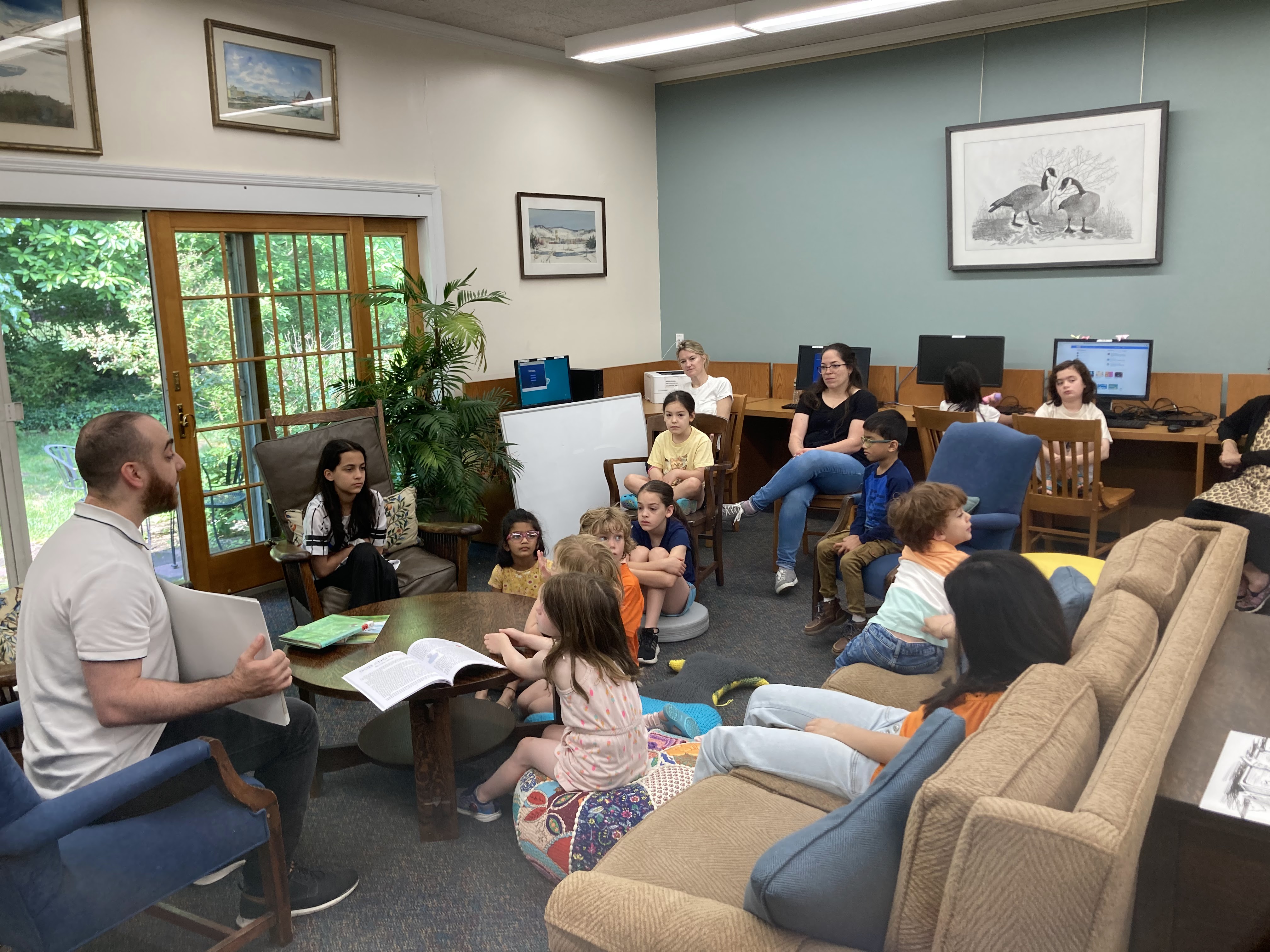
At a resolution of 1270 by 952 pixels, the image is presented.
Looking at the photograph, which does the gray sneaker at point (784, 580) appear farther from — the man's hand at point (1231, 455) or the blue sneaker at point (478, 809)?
the blue sneaker at point (478, 809)

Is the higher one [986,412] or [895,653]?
[986,412]

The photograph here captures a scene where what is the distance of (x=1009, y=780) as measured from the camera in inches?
47.3

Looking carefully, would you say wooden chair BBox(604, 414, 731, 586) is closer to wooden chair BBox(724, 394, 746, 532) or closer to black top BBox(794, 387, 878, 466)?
wooden chair BBox(724, 394, 746, 532)

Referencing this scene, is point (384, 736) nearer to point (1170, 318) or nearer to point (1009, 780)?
point (1009, 780)

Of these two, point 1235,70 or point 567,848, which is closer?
point 567,848

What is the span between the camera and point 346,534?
12.0 feet

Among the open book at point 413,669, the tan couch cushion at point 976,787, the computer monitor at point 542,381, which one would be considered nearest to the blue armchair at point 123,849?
the open book at point 413,669

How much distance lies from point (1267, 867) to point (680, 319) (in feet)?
19.6

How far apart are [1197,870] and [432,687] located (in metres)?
1.72

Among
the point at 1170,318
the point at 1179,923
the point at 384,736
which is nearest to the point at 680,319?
the point at 1170,318

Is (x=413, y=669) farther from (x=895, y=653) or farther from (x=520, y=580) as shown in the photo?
(x=895, y=653)

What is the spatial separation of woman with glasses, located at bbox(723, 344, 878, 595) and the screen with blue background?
120 cm

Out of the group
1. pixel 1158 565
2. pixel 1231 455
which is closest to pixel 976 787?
pixel 1158 565

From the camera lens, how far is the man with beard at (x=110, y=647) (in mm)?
1883
